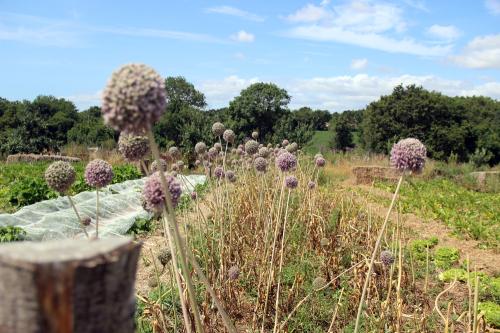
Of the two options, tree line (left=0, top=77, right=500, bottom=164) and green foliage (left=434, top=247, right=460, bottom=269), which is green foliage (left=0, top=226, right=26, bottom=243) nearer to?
green foliage (left=434, top=247, right=460, bottom=269)

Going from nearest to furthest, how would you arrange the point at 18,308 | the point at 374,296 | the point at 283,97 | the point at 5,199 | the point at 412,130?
the point at 18,308 → the point at 374,296 → the point at 5,199 → the point at 412,130 → the point at 283,97

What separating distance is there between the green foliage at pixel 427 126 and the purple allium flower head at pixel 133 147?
2393cm

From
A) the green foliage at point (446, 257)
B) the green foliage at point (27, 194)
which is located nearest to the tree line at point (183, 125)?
the green foliage at point (27, 194)

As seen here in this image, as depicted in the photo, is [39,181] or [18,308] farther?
[39,181]

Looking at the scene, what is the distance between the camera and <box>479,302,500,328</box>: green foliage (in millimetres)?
3951

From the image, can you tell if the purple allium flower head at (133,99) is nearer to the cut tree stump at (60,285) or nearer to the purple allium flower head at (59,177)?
the cut tree stump at (60,285)

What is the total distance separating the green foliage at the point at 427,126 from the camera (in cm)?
2497

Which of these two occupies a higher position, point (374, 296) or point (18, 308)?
point (18, 308)

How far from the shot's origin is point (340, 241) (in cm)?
476

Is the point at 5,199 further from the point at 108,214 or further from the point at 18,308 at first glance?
the point at 18,308

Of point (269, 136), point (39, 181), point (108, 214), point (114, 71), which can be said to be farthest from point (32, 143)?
point (114, 71)

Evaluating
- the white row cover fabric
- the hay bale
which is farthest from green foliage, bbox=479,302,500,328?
the hay bale

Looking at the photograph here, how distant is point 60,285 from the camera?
650mm

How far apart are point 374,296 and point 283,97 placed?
84.3 ft
